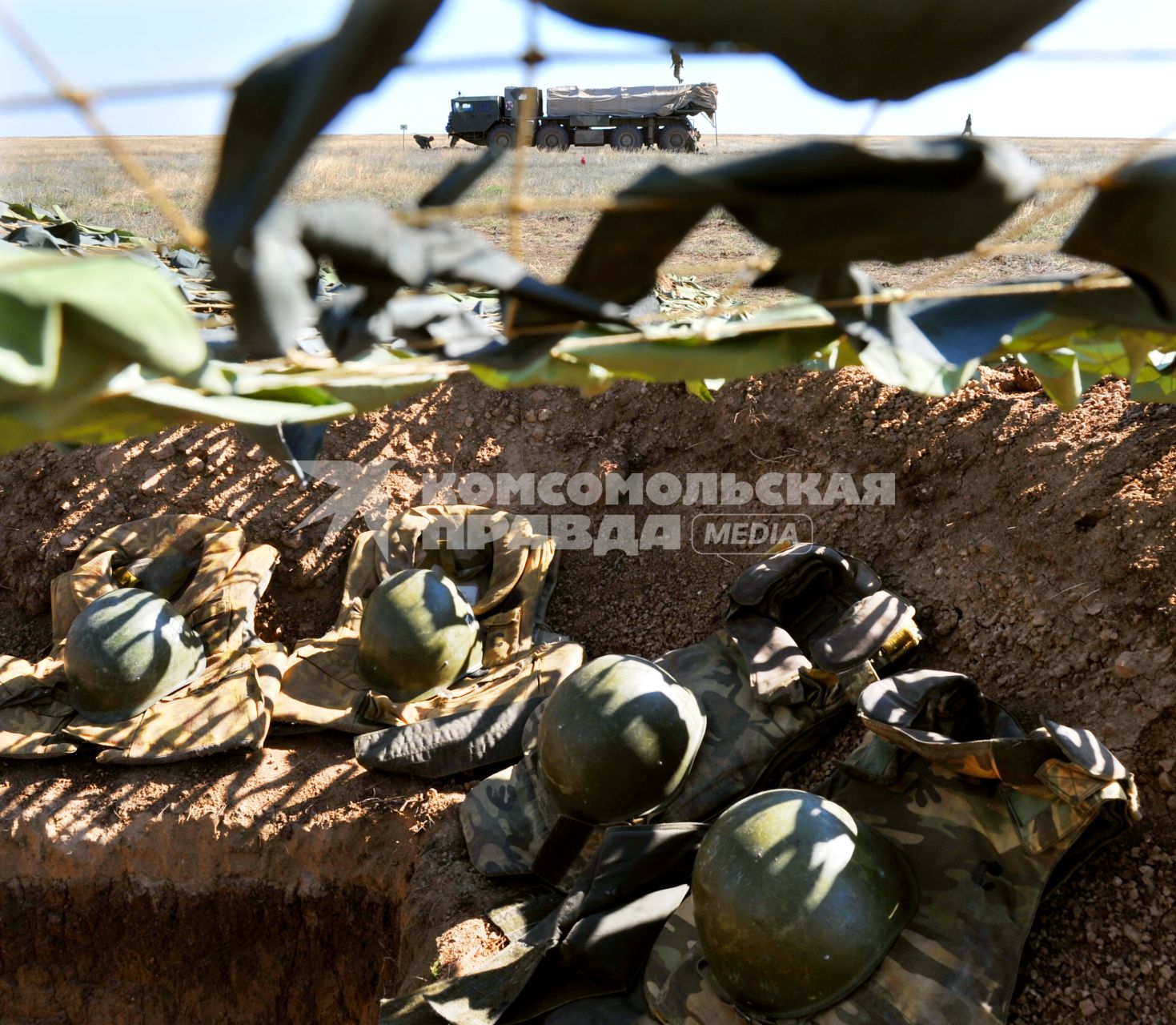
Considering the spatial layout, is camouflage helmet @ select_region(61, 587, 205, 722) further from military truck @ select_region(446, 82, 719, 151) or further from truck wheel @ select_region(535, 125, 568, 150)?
truck wheel @ select_region(535, 125, 568, 150)

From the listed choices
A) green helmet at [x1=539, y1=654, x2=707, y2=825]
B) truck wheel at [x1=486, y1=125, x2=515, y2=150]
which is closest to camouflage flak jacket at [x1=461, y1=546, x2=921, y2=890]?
green helmet at [x1=539, y1=654, x2=707, y2=825]

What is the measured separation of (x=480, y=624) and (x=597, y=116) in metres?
17.7

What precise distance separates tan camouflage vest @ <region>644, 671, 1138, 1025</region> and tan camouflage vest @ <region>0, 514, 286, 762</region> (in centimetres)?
292

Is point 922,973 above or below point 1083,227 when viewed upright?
below

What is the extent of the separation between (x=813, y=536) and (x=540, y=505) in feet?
6.74

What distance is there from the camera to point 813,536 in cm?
593

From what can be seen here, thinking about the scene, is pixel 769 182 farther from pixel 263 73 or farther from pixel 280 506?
pixel 280 506

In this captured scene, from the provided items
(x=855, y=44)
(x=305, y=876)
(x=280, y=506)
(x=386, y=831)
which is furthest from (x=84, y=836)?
(x=855, y=44)

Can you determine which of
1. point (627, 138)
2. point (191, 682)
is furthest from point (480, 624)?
point (627, 138)

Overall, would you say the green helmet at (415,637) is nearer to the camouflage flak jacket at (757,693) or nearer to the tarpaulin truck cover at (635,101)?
the camouflage flak jacket at (757,693)

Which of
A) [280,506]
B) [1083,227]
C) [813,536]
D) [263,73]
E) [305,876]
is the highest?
[263,73]

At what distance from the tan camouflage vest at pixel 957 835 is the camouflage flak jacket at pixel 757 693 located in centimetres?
54

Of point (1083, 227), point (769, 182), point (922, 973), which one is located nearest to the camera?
point (769, 182)

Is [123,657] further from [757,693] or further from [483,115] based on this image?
[483,115]
